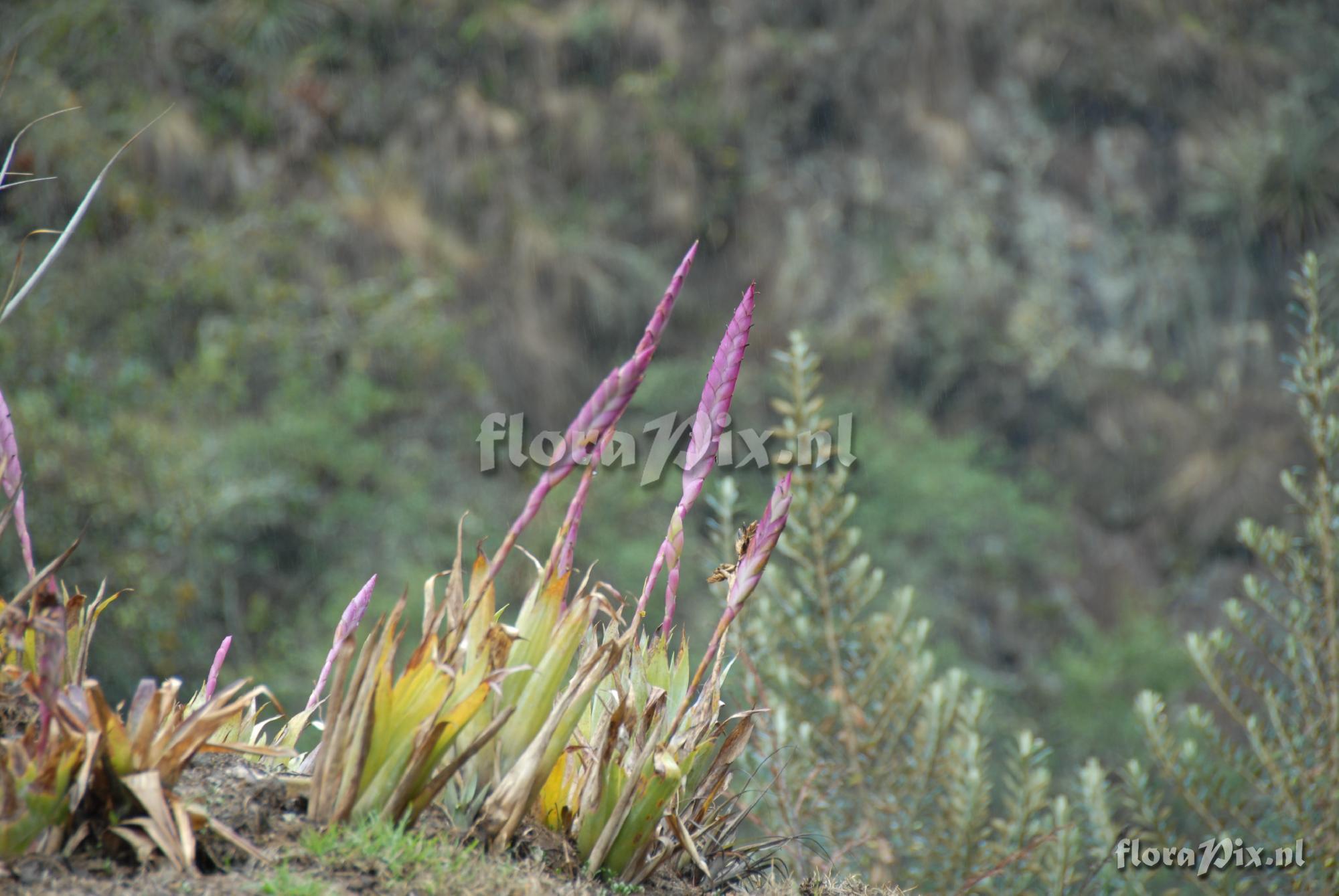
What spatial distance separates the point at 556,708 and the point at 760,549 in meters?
0.37

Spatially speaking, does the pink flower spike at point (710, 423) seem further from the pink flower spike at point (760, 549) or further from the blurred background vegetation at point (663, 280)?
the blurred background vegetation at point (663, 280)

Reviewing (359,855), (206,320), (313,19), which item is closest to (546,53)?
(313,19)

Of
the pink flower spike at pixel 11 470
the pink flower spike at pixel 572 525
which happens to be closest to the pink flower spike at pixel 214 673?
the pink flower spike at pixel 11 470

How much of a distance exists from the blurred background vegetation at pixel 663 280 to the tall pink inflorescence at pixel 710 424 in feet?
22.2

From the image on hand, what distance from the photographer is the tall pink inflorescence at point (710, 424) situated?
1.47 metres

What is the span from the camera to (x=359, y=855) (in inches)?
52.4

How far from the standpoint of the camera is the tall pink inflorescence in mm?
1471

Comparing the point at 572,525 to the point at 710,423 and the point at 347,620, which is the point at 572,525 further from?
the point at 347,620

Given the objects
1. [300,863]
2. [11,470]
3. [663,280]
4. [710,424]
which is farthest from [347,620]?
[663,280]

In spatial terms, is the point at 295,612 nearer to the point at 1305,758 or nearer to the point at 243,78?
the point at 243,78

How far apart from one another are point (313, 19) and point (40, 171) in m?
5.47

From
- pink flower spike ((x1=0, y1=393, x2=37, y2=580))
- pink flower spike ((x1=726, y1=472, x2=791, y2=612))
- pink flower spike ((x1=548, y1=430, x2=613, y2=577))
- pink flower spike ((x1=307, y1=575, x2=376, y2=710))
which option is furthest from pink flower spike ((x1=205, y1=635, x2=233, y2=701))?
pink flower spike ((x1=726, y1=472, x2=791, y2=612))

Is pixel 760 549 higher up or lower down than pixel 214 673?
higher up

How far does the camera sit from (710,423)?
4.94 ft
